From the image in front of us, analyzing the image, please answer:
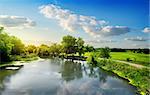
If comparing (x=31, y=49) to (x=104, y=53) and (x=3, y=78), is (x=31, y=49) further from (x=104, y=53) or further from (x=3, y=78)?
(x=3, y=78)

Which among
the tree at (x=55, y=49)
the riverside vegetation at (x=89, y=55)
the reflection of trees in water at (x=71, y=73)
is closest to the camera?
the riverside vegetation at (x=89, y=55)

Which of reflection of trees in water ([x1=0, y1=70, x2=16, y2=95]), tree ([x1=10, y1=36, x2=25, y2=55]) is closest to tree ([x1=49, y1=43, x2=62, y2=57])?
tree ([x1=10, y1=36, x2=25, y2=55])

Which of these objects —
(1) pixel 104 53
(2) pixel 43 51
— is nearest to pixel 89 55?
(1) pixel 104 53

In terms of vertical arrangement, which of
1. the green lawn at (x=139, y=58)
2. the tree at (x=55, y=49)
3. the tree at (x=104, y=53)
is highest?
the tree at (x=55, y=49)

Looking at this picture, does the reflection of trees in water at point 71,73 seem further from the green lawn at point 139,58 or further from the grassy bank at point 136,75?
the green lawn at point 139,58

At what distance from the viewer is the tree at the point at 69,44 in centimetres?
2106

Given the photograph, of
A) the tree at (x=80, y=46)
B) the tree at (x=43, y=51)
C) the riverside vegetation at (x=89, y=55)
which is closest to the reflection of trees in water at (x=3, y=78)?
the riverside vegetation at (x=89, y=55)

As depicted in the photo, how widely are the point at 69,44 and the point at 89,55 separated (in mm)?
2920

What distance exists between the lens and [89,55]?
1894 cm

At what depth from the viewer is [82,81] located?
388 inches

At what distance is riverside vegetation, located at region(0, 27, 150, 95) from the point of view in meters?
9.95

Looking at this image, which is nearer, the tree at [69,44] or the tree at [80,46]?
the tree at [69,44]

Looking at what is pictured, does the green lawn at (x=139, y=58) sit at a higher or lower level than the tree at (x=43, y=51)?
lower

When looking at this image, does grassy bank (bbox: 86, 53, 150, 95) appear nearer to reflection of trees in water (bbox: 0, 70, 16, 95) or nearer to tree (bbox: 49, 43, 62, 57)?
reflection of trees in water (bbox: 0, 70, 16, 95)
